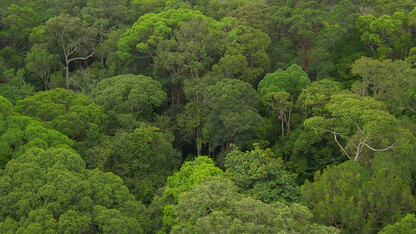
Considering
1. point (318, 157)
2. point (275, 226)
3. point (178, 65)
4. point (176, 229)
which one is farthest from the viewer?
point (178, 65)

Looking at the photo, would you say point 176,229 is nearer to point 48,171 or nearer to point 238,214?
point 238,214

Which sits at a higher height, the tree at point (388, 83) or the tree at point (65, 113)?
the tree at point (388, 83)

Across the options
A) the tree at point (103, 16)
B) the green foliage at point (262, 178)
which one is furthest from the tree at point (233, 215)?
the tree at point (103, 16)

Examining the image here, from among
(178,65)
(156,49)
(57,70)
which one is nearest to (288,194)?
(178,65)

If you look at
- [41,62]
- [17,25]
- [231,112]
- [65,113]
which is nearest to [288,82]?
[231,112]

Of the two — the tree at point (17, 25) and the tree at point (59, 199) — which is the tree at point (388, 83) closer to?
the tree at point (59, 199)

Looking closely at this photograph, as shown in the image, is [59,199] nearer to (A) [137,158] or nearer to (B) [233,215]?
(B) [233,215]
